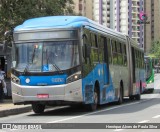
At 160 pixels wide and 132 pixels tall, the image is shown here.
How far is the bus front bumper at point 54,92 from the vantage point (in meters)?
17.0

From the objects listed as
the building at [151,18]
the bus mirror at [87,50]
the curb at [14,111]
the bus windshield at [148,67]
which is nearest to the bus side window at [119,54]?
the curb at [14,111]

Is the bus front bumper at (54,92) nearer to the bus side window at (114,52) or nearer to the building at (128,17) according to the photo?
the bus side window at (114,52)

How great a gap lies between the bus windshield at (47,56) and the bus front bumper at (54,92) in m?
0.62

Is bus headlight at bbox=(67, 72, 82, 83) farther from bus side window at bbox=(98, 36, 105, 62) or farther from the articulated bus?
bus side window at bbox=(98, 36, 105, 62)

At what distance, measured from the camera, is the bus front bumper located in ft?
55.7

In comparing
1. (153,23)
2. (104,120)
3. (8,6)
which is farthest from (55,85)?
(153,23)

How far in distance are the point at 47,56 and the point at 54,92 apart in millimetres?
1278

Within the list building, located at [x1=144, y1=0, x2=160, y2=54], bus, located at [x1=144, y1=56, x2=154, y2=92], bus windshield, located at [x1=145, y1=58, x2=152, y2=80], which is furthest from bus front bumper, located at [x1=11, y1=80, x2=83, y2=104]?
building, located at [x1=144, y1=0, x2=160, y2=54]

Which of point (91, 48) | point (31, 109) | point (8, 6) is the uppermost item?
point (8, 6)

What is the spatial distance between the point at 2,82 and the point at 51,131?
10866mm

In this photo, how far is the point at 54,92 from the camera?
1703cm

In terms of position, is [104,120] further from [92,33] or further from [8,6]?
[8,6]

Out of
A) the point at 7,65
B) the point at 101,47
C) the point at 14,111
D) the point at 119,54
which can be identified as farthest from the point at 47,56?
the point at 7,65

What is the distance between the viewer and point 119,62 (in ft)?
77.6
